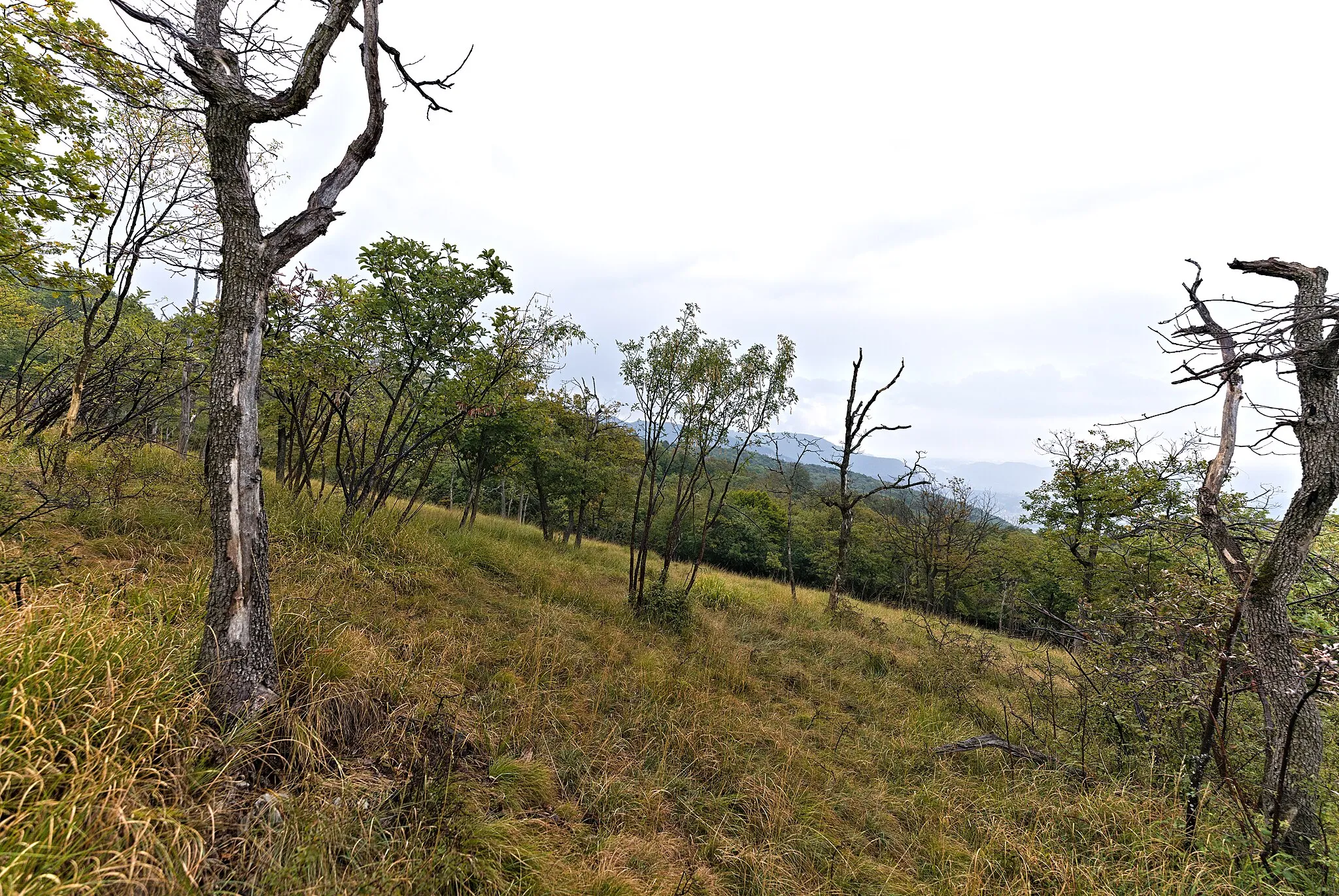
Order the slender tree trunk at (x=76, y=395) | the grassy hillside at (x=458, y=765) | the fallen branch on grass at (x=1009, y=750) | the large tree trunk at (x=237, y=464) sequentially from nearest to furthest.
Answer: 1. the grassy hillside at (x=458, y=765)
2. the large tree trunk at (x=237, y=464)
3. the fallen branch on grass at (x=1009, y=750)
4. the slender tree trunk at (x=76, y=395)

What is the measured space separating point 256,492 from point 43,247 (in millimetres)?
6380

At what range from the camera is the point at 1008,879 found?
346 cm

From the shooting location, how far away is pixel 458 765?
3363 mm

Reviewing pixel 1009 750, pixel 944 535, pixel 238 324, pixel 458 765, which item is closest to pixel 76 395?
pixel 238 324

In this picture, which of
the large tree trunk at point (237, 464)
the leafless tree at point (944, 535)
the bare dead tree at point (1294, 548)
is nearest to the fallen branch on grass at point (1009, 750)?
the bare dead tree at point (1294, 548)

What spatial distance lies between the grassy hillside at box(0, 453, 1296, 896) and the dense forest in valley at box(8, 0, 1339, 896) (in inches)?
1.2

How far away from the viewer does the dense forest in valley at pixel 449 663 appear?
2.54 m

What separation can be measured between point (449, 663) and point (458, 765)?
5.67 feet

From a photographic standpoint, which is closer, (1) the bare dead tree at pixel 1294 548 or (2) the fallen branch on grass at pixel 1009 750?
(1) the bare dead tree at pixel 1294 548

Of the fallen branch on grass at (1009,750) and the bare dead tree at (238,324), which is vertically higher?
the bare dead tree at (238,324)

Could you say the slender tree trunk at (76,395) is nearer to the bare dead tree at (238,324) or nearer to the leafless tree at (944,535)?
the bare dead tree at (238,324)

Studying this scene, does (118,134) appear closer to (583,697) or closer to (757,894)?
(583,697)

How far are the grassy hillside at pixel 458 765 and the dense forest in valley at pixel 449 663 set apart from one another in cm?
3

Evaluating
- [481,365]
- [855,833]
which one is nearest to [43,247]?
[481,365]
